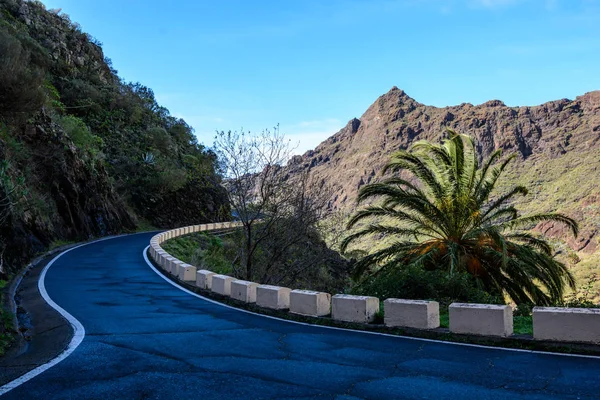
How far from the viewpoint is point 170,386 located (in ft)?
17.3

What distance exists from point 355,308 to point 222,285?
426 cm

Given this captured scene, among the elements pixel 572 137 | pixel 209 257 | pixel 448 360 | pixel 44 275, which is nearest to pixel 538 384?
pixel 448 360

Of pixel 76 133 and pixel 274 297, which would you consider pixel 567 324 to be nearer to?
pixel 274 297

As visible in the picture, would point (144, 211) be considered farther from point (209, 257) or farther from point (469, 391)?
point (469, 391)

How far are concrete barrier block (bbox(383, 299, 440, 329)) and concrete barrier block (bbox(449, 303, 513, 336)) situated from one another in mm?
423

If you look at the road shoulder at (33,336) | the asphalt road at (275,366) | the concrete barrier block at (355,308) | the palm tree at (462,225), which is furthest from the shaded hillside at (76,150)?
the concrete barrier block at (355,308)

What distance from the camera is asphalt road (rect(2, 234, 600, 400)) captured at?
506cm

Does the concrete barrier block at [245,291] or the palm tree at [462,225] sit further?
the palm tree at [462,225]

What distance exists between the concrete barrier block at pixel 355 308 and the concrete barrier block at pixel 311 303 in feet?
1.20

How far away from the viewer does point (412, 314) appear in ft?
26.5

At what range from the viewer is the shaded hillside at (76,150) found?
64.8 ft

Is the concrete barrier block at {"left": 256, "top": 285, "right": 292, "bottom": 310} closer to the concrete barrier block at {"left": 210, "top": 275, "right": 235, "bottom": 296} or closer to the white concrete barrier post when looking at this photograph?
the concrete barrier block at {"left": 210, "top": 275, "right": 235, "bottom": 296}

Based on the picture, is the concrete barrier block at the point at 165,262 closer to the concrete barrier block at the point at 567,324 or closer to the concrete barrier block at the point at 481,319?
the concrete barrier block at the point at 481,319

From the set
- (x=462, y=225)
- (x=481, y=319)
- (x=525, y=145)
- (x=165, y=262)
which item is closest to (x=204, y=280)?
(x=165, y=262)
